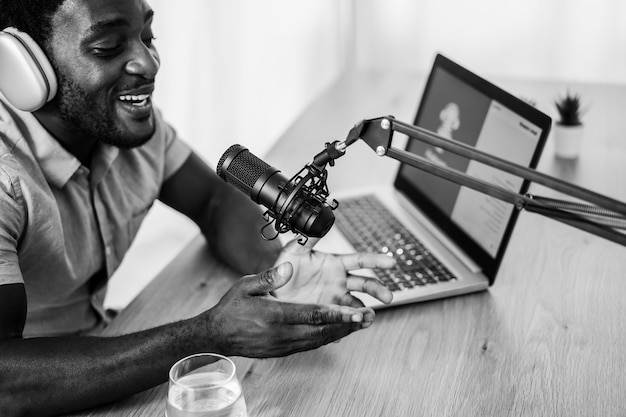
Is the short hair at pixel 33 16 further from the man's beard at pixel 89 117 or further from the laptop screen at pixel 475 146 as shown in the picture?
the laptop screen at pixel 475 146

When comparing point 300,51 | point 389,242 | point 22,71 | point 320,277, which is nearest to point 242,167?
point 320,277

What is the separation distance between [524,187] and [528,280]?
0.18 metres

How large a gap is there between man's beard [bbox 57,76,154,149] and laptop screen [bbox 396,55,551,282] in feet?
1.76

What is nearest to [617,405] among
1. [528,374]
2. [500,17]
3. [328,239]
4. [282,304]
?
[528,374]

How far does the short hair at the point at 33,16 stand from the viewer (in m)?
1.25

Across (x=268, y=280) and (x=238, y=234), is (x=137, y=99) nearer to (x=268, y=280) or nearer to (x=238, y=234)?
(x=238, y=234)

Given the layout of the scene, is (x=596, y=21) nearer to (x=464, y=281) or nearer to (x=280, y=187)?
(x=464, y=281)

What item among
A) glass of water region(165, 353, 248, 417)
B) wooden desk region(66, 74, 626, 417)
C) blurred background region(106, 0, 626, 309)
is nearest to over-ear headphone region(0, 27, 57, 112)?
wooden desk region(66, 74, 626, 417)

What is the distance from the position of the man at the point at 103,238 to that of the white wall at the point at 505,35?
1.83 meters

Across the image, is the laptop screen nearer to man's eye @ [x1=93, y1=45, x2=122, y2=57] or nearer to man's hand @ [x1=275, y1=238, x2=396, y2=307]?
man's hand @ [x1=275, y1=238, x2=396, y2=307]

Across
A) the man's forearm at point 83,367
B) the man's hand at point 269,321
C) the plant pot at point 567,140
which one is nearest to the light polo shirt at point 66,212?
the man's forearm at point 83,367

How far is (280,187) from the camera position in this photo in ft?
2.99

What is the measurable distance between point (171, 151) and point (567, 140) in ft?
2.84

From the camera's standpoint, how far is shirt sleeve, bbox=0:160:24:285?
109 cm
